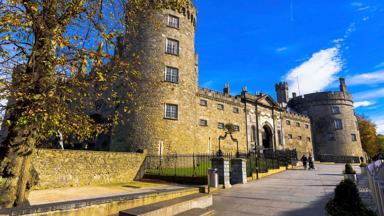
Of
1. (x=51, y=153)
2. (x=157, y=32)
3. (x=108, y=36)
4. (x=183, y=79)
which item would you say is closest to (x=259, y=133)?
(x=183, y=79)

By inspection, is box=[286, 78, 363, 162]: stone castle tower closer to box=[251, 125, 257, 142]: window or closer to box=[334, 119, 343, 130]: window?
box=[334, 119, 343, 130]: window

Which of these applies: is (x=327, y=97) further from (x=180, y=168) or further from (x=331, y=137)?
(x=180, y=168)

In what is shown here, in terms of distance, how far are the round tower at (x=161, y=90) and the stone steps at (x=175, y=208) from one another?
10744 mm

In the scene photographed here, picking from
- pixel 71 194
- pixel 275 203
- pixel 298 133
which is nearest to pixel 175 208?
pixel 275 203

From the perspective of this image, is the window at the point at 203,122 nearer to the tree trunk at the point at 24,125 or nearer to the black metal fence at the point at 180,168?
the black metal fence at the point at 180,168

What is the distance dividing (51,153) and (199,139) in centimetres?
1454

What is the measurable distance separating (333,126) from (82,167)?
44.5 meters

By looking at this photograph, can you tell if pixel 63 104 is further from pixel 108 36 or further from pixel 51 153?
pixel 51 153

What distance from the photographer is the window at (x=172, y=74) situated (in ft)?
65.5

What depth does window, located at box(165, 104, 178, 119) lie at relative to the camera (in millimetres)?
19172

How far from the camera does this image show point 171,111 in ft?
63.8

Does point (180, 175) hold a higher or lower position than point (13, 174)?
lower

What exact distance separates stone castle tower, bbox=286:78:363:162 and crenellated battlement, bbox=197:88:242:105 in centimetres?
2267

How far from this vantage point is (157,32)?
20297 mm
